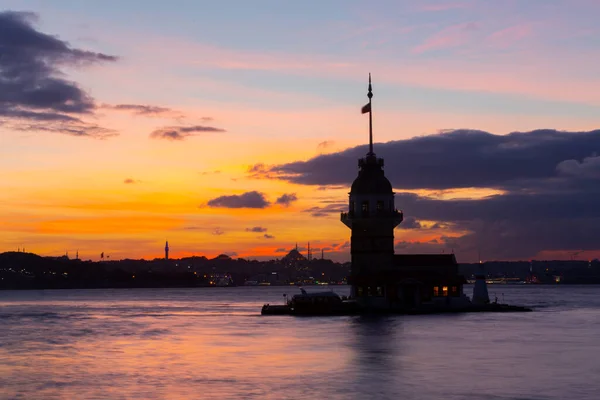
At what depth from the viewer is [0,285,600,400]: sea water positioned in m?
53.3

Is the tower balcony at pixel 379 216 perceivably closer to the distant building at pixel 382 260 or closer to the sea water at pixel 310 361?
the distant building at pixel 382 260

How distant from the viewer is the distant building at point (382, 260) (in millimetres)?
117688

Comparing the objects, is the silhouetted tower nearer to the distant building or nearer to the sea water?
the distant building

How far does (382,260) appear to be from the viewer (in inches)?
4631

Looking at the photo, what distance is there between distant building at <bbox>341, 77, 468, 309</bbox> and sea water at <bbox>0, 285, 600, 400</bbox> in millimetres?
6413

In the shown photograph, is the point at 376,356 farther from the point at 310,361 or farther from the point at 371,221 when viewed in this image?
the point at 371,221

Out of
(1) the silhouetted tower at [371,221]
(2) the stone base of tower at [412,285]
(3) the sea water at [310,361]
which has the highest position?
(1) the silhouetted tower at [371,221]

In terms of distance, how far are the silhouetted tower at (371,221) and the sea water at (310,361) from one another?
8474 mm

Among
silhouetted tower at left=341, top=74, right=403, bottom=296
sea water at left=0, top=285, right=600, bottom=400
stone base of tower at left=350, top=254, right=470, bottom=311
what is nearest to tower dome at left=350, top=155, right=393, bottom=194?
silhouetted tower at left=341, top=74, right=403, bottom=296

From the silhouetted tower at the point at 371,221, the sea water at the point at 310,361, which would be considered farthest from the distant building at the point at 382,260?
the sea water at the point at 310,361

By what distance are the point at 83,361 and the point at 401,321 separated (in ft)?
154

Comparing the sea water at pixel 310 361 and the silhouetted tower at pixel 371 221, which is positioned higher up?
the silhouetted tower at pixel 371 221

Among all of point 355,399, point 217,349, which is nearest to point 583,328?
point 217,349

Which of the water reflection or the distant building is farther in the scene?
the distant building
